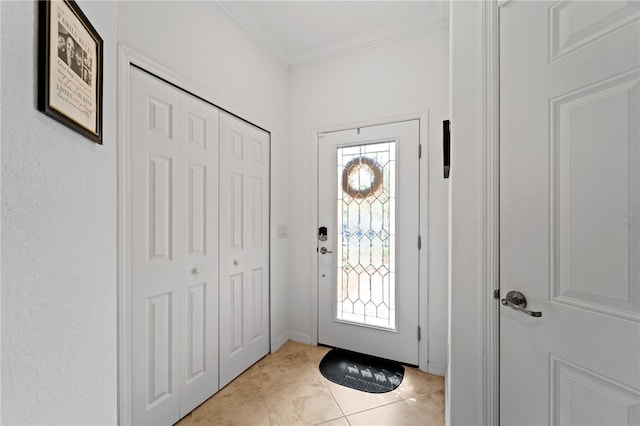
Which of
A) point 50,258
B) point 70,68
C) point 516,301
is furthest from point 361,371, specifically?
point 70,68

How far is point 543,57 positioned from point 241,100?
1849 millimetres

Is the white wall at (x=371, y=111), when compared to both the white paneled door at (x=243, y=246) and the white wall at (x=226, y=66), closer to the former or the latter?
the white wall at (x=226, y=66)

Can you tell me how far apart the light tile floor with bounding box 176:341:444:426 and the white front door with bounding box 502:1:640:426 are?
32.1 inches

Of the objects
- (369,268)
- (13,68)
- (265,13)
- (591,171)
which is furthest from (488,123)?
(265,13)

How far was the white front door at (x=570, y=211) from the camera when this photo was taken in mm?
760

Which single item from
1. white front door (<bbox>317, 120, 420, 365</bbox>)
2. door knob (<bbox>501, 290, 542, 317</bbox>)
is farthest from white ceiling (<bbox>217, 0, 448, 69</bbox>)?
door knob (<bbox>501, 290, 542, 317</bbox>)

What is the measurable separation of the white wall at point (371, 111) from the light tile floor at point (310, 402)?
38cm

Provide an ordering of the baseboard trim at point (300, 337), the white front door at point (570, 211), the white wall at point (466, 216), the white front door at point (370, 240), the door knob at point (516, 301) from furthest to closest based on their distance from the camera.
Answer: the baseboard trim at point (300, 337) → the white front door at point (370, 240) → the white wall at point (466, 216) → the door knob at point (516, 301) → the white front door at point (570, 211)

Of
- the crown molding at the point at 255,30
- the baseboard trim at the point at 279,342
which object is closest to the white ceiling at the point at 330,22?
the crown molding at the point at 255,30

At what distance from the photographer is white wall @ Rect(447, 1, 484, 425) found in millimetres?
1106

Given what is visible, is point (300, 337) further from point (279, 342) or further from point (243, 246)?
point (243, 246)

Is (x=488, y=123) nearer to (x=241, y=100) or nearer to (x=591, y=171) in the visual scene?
(x=591, y=171)

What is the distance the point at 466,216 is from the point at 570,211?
1.07ft

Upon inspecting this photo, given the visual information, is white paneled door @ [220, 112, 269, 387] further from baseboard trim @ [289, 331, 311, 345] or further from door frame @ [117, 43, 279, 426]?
door frame @ [117, 43, 279, 426]
